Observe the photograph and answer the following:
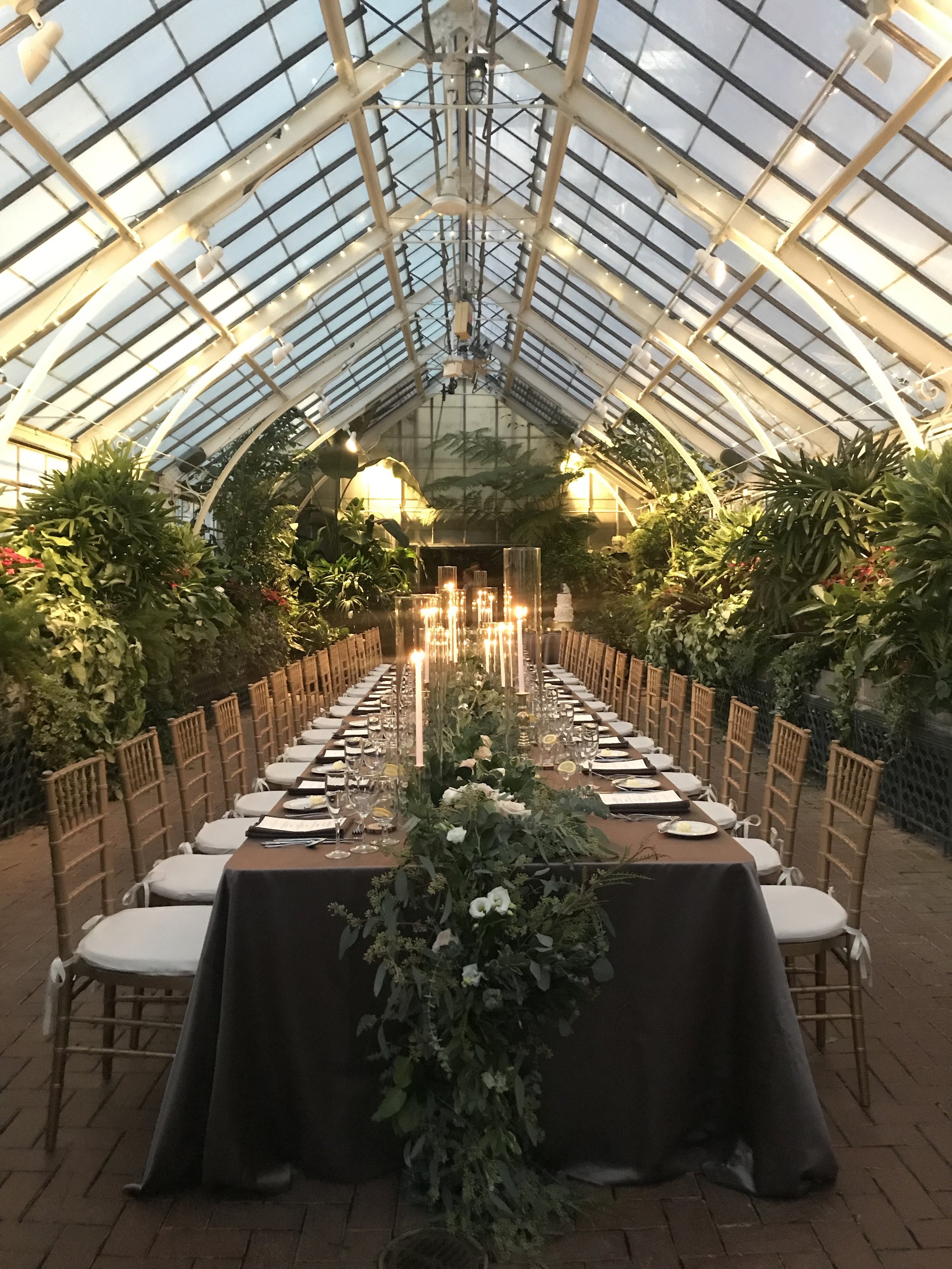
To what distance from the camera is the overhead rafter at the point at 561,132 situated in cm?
717

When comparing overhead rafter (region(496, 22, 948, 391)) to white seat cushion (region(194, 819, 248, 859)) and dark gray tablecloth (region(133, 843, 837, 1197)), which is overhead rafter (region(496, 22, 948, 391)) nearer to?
white seat cushion (region(194, 819, 248, 859))

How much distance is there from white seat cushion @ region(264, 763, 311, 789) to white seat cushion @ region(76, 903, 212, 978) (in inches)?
68.7

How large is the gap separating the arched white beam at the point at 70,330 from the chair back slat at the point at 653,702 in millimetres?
4633

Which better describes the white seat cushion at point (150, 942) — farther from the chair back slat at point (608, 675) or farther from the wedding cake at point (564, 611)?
the wedding cake at point (564, 611)

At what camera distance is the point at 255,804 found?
442 centimetres

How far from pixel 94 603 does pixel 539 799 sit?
4.86 metres

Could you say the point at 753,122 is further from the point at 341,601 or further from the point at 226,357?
the point at 341,601

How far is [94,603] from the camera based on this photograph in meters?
6.69

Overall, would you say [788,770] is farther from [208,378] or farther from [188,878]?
[208,378]

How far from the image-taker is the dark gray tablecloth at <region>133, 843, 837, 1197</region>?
2.43m

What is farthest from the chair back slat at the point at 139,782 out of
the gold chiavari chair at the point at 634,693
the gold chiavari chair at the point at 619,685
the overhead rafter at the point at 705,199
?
the overhead rafter at the point at 705,199

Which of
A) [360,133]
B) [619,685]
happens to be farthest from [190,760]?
[360,133]

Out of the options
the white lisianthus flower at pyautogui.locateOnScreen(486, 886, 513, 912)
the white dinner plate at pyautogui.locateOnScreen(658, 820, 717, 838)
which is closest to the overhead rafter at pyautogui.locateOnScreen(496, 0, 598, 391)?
the white dinner plate at pyautogui.locateOnScreen(658, 820, 717, 838)

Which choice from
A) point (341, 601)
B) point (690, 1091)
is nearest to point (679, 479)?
point (341, 601)
